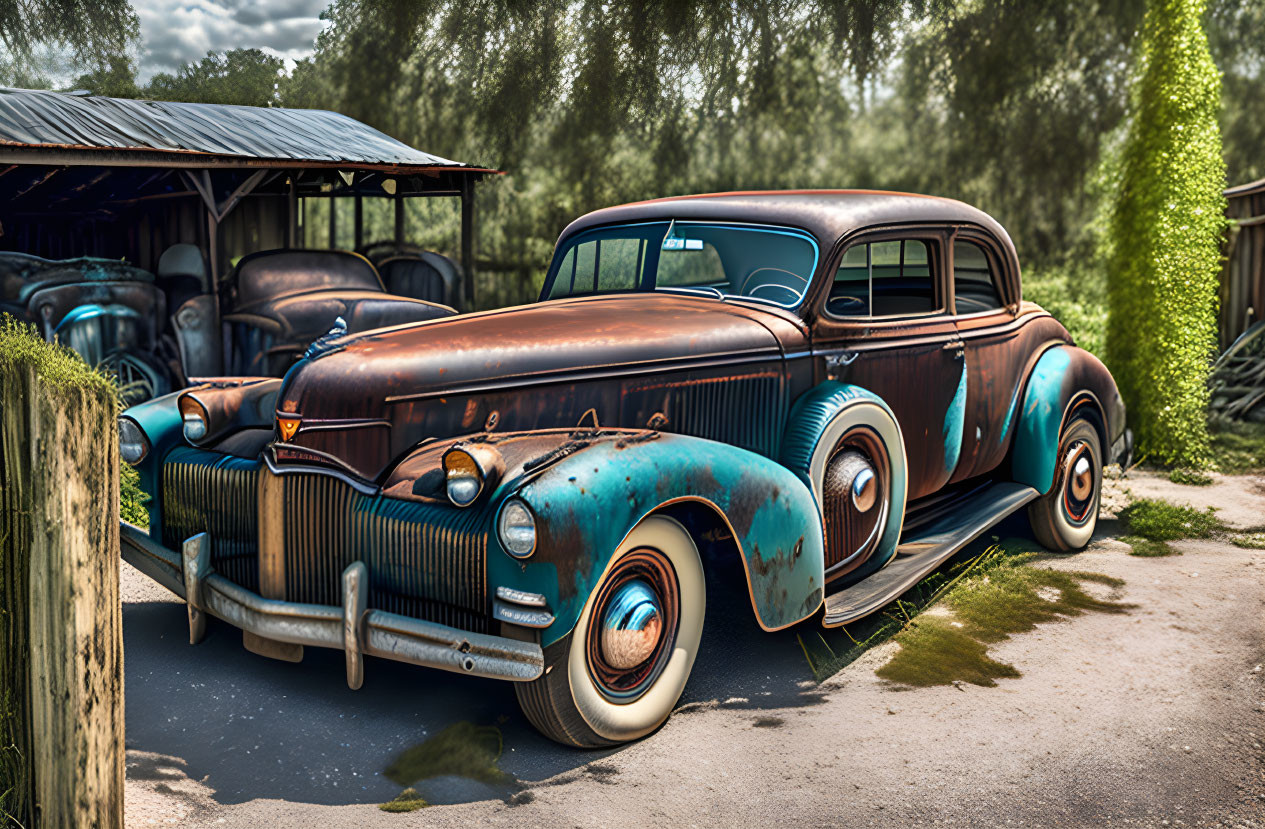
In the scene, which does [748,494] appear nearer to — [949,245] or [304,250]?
[949,245]

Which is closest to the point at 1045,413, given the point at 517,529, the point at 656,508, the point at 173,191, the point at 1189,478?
the point at 656,508

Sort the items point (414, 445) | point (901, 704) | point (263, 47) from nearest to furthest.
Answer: point (414, 445), point (901, 704), point (263, 47)

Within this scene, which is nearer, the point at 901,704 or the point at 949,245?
the point at 901,704

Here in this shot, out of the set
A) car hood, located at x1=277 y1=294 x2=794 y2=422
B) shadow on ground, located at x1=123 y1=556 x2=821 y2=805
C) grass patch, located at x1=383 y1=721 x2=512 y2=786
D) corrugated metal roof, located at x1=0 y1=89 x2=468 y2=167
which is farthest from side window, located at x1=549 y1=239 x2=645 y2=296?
corrugated metal roof, located at x1=0 y1=89 x2=468 y2=167

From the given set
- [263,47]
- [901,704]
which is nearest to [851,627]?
[901,704]

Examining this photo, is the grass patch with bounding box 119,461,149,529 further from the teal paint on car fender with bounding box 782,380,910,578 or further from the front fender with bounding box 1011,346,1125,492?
the front fender with bounding box 1011,346,1125,492

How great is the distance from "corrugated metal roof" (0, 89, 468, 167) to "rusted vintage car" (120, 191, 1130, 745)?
5876mm

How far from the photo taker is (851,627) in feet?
15.5

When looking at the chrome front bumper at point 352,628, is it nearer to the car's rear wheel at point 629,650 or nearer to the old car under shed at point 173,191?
the car's rear wheel at point 629,650

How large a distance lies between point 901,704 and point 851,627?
830mm

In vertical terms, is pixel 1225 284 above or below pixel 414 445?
above

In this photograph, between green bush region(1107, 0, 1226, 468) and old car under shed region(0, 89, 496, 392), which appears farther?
old car under shed region(0, 89, 496, 392)

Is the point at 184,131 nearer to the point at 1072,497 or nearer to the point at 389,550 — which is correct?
the point at 389,550

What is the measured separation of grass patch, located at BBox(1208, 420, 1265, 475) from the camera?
8.59 m
